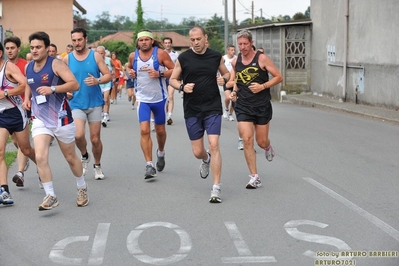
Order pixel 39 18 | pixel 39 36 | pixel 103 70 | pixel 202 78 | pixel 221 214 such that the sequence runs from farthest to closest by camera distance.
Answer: pixel 39 18, pixel 103 70, pixel 202 78, pixel 39 36, pixel 221 214

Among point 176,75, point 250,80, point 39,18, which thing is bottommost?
point 250,80

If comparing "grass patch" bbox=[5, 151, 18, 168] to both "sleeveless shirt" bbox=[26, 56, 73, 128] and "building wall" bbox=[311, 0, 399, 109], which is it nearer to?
"sleeveless shirt" bbox=[26, 56, 73, 128]

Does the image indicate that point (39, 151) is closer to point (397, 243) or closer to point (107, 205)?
point (107, 205)

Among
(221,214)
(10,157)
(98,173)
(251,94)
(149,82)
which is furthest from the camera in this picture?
(10,157)

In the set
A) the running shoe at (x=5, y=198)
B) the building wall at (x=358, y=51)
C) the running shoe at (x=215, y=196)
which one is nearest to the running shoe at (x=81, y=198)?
the running shoe at (x=5, y=198)

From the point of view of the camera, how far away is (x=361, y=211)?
773cm

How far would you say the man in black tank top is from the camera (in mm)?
9164

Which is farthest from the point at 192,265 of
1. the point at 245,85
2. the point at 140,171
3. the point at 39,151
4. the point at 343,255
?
the point at 140,171

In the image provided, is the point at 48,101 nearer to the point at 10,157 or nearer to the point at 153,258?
the point at 153,258

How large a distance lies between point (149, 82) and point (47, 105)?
2.31 metres

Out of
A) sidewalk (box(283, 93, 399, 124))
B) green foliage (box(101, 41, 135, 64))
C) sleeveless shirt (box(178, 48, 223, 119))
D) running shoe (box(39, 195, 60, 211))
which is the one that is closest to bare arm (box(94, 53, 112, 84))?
sleeveless shirt (box(178, 48, 223, 119))

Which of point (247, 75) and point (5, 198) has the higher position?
point (247, 75)

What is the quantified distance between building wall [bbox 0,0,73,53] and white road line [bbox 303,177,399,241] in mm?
49963

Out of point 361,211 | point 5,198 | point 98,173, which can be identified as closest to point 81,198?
point 5,198
